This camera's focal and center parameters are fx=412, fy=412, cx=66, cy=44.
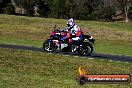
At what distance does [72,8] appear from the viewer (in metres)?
66.4

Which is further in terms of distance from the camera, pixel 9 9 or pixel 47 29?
pixel 9 9

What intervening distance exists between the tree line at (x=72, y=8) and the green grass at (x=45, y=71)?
153 ft

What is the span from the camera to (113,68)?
1816 cm

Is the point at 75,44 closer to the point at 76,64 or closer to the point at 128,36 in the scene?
the point at 76,64

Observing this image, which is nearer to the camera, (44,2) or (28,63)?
(28,63)

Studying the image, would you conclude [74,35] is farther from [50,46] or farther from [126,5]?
[126,5]

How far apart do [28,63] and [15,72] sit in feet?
8.35

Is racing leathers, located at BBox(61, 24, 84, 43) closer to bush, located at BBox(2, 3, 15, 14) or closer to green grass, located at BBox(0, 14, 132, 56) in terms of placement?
green grass, located at BBox(0, 14, 132, 56)

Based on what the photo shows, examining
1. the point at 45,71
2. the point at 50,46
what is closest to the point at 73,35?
the point at 50,46

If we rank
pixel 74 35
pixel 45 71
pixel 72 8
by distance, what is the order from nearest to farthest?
1. pixel 45 71
2. pixel 74 35
3. pixel 72 8

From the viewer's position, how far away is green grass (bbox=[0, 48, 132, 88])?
1290 centimetres

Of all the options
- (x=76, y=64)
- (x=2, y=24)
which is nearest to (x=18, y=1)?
(x=2, y=24)

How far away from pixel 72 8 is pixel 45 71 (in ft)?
168

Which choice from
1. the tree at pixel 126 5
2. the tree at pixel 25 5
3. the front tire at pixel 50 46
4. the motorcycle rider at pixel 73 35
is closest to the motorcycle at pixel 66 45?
the front tire at pixel 50 46
